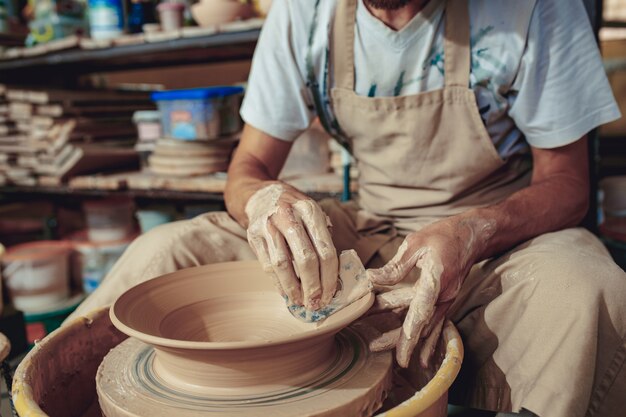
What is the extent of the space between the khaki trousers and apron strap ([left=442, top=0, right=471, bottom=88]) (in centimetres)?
43

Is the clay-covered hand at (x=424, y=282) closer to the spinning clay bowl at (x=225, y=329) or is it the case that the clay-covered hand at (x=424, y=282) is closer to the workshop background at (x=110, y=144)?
the spinning clay bowl at (x=225, y=329)

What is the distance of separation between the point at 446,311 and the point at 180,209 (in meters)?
2.41

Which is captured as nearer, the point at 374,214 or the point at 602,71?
the point at 602,71

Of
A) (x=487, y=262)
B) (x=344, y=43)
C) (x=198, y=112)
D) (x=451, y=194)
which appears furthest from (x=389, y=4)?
(x=198, y=112)

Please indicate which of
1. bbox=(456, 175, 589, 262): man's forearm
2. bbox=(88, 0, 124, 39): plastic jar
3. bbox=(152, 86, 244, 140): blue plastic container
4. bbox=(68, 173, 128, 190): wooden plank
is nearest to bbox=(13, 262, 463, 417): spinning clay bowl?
bbox=(456, 175, 589, 262): man's forearm

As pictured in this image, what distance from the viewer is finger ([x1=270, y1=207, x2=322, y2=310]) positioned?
0.92 meters

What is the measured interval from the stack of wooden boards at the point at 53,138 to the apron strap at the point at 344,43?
5.75 feet

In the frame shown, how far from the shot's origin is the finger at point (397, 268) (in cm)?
97

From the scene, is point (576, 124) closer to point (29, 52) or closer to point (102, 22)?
point (102, 22)

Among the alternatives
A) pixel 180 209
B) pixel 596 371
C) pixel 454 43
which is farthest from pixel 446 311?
pixel 180 209

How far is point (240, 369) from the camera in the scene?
34.4 inches

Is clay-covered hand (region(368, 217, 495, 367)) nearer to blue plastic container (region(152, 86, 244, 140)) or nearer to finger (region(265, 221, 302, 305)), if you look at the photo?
finger (region(265, 221, 302, 305))

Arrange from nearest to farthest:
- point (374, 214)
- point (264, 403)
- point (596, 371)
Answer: point (264, 403)
point (596, 371)
point (374, 214)

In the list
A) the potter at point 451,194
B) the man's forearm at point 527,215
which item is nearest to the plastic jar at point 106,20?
the potter at point 451,194
